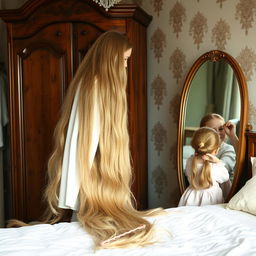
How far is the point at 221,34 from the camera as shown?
277 centimetres

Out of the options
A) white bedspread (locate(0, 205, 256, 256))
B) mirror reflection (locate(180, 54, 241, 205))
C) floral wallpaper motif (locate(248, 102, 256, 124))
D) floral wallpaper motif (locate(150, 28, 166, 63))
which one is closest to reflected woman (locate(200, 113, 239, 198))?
mirror reflection (locate(180, 54, 241, 205))

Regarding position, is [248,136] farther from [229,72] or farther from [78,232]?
[78,232]

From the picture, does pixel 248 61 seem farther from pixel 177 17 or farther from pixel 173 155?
pixel 173 155

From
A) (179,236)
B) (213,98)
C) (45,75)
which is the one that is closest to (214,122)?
(213,98)

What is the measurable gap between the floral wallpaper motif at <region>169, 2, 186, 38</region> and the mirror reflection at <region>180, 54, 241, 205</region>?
460 mm

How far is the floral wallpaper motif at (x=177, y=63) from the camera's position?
3.03 meters

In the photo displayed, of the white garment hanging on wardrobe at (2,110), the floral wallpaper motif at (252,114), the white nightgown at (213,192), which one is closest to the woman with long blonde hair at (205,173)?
the white nightgown at (213,192)

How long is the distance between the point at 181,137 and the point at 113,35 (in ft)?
3.35

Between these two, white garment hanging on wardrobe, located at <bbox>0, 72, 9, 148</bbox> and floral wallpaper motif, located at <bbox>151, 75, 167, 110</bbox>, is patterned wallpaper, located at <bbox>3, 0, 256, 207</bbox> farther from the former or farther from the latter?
white garment hanging on wardrobe, located at <bbox>0, 72, 9, 148</bbox>

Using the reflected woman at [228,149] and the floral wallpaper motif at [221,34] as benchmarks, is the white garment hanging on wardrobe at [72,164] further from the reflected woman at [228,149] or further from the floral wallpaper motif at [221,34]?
the floral wallpaper motif at [221,34]

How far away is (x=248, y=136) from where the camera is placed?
249cm

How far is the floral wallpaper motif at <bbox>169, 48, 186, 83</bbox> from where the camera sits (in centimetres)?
303

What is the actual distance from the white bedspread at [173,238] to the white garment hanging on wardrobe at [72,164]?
0.15 m

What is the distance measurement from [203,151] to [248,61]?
676 mm
